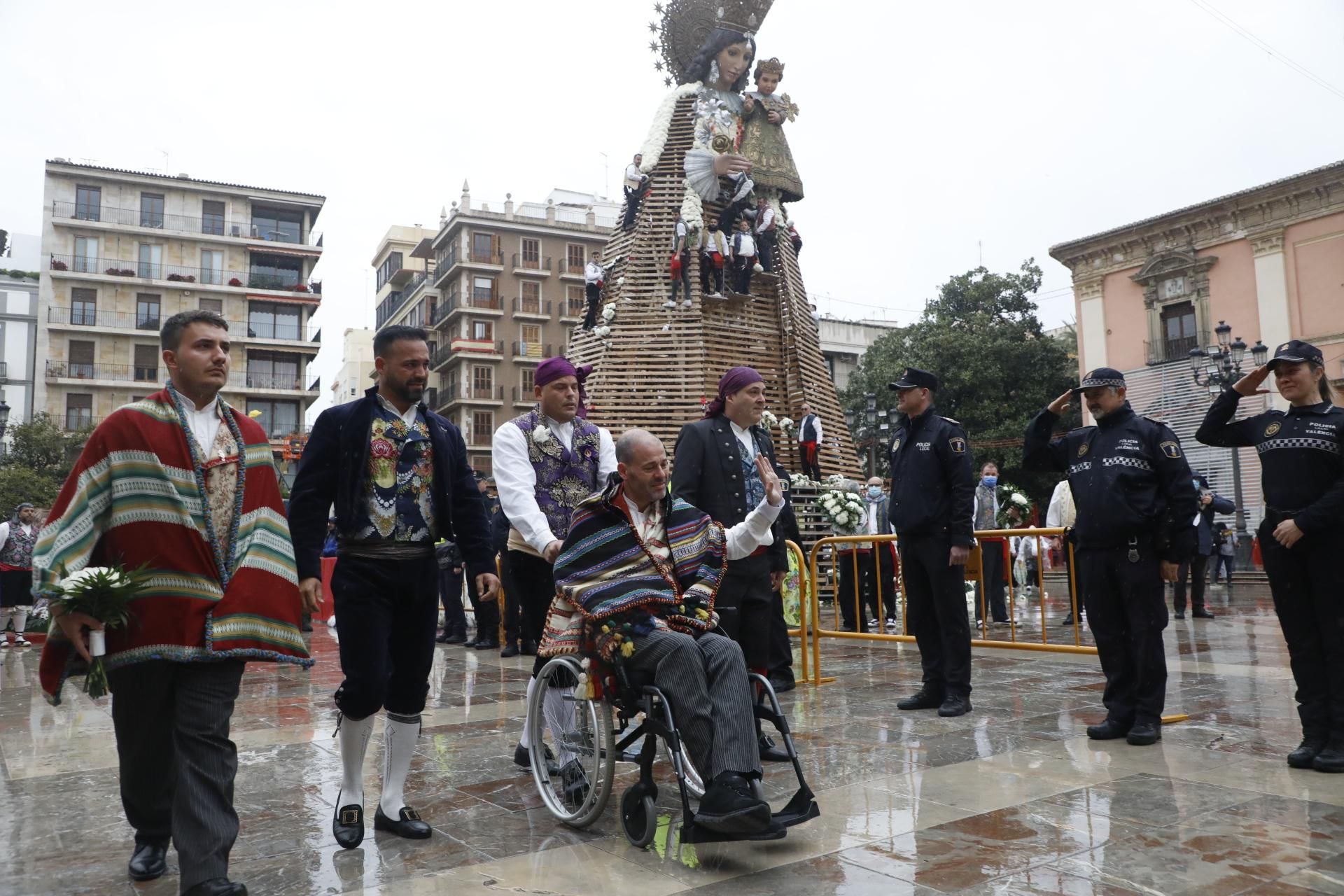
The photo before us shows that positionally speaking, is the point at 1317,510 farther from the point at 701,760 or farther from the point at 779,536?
the point at 701,760

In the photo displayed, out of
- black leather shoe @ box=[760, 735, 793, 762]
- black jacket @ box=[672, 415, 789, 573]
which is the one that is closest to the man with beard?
black leather shoe @ box=[760, 735, 793, 762]

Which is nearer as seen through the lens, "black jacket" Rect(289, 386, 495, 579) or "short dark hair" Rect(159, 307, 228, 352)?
"short dark hair" Rect(159, 307, 228, 352)

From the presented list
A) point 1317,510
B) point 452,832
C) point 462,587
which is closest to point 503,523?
point 462,587

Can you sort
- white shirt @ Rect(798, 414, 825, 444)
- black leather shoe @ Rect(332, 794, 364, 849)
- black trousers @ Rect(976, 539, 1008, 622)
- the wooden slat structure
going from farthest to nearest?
the wooden slat structure < white shirt @ Rect(798, 414, 825, 444) < black trousers @ Rect(976, 539, 1008, 622) < black leather shoe @ Rect(332, 794, 364, 849)

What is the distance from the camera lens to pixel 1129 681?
5742mm

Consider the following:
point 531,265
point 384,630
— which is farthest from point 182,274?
point 384,630

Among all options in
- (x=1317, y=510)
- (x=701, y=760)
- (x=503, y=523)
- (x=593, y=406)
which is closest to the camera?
(x=701, y=760)

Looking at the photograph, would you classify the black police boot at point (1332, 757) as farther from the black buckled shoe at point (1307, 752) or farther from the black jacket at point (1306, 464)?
the black jacket at point (1306, 464)

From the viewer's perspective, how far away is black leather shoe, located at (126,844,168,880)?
367 cm

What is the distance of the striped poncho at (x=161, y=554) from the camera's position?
3475 mm

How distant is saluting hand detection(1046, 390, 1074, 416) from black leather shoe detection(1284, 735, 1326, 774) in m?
2.04

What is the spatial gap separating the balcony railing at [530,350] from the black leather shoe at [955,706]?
4889 cm

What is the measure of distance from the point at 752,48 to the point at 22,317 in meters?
48.2

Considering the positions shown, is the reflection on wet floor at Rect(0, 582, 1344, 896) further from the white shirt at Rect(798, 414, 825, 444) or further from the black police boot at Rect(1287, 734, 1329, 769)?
the white shirt at Rect(798, 414, 825, 444)
